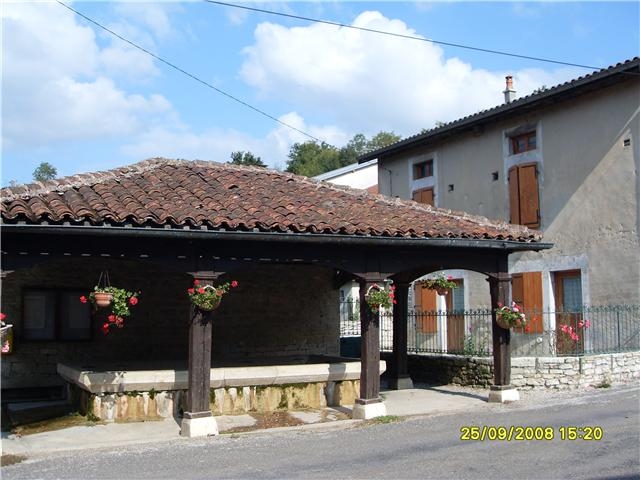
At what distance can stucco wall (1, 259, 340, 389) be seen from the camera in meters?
11.8

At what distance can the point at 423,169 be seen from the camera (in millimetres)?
20141

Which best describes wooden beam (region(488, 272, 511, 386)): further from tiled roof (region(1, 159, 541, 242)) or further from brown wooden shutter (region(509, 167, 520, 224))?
brown wooden shutter (region(509, 167, 520, 224))

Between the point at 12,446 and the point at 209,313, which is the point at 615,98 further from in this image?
the point at 12,446

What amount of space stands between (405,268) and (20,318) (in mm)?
6726

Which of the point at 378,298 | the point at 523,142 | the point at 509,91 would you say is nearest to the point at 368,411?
the point at 378,298

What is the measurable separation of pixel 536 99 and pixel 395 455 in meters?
10.8

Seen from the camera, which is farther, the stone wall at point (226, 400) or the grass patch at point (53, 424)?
the stone wall at point (226, 400)

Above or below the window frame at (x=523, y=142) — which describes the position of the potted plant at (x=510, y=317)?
below

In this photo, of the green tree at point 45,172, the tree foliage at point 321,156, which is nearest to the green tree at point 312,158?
the tree foliage at point 321,156

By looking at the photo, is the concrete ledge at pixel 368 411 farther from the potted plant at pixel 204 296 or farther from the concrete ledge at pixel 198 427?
the potted plant at pixel 204 296

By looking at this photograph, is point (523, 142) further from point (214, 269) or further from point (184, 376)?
point (184, 376)

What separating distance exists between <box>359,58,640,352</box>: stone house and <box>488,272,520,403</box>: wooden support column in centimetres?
454

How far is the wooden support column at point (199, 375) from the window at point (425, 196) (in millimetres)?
11854

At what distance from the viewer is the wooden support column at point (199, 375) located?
8695 millimetres
